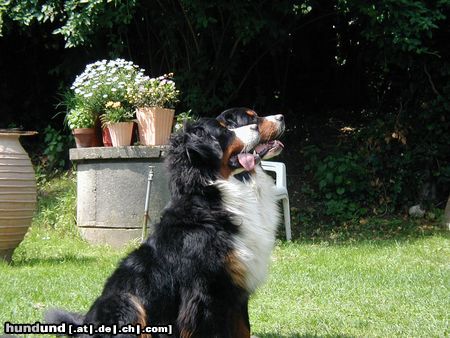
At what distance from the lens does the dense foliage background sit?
8055 millimetres

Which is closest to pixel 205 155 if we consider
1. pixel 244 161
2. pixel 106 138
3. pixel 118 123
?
pixel 244 161

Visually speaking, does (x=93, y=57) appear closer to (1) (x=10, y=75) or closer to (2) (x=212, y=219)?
(1) (x=10, y=75)

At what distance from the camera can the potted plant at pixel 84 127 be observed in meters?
7.41

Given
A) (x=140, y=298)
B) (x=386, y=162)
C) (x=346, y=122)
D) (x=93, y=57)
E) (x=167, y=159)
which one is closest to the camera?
(x=140, y=298)

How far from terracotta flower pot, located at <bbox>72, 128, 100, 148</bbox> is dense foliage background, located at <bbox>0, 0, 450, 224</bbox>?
4.07 feet

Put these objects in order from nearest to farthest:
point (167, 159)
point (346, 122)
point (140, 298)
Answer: point (140, 298), point (167, 159), point (346, 122)

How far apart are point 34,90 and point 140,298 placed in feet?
29.4

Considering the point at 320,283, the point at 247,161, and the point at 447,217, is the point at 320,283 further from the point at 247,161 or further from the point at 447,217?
the point at 447,217

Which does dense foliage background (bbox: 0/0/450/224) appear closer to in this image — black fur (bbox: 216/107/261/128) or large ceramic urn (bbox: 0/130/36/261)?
large ceramic urn (bbox: 0/130/36/261)

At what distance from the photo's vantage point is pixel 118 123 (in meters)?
7.04

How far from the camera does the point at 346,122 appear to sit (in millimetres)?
10961

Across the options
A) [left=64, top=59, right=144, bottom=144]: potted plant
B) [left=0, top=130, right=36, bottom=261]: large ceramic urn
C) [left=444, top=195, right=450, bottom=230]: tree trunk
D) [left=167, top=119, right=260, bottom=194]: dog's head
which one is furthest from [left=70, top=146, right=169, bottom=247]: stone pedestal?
[left=444, top=195, right=450, bottom=230]: tree trunk

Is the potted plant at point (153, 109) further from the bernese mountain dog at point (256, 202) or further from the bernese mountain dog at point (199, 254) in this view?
the bernese mountain dog at point (199, 254)

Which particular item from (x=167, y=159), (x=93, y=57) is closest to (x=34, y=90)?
(x=93, y=57)
